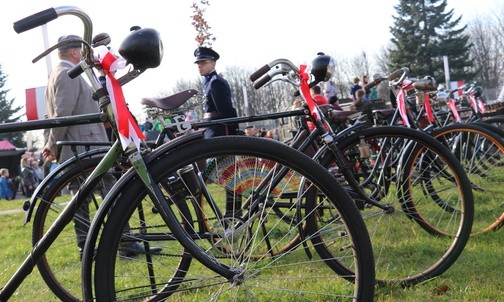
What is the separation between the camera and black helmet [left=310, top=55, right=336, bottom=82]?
142 inches

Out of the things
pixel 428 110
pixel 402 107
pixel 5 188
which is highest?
pixel 402 107

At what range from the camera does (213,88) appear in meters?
5.16

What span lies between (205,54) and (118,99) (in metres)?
3.46

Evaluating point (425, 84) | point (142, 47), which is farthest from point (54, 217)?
point (425, 84)

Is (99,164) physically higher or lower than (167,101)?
lower

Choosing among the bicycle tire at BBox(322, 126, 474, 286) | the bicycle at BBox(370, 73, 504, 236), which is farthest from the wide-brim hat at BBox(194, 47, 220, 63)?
the bicycle tire at BBox(322, 126, 474, 286)

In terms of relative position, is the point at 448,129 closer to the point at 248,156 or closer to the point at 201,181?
the point at 201,181

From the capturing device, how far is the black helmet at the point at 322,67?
361 cm

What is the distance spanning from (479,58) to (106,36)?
61.1 m

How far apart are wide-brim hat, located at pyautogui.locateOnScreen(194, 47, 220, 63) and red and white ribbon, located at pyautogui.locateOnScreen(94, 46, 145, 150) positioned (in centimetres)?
333

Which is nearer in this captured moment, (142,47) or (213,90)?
(142,47)

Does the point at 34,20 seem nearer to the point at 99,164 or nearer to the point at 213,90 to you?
the point at 99,164

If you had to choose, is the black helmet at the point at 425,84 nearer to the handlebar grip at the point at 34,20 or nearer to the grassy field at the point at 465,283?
the grassy field at the point at 465,283

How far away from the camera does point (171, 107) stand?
3430mm
